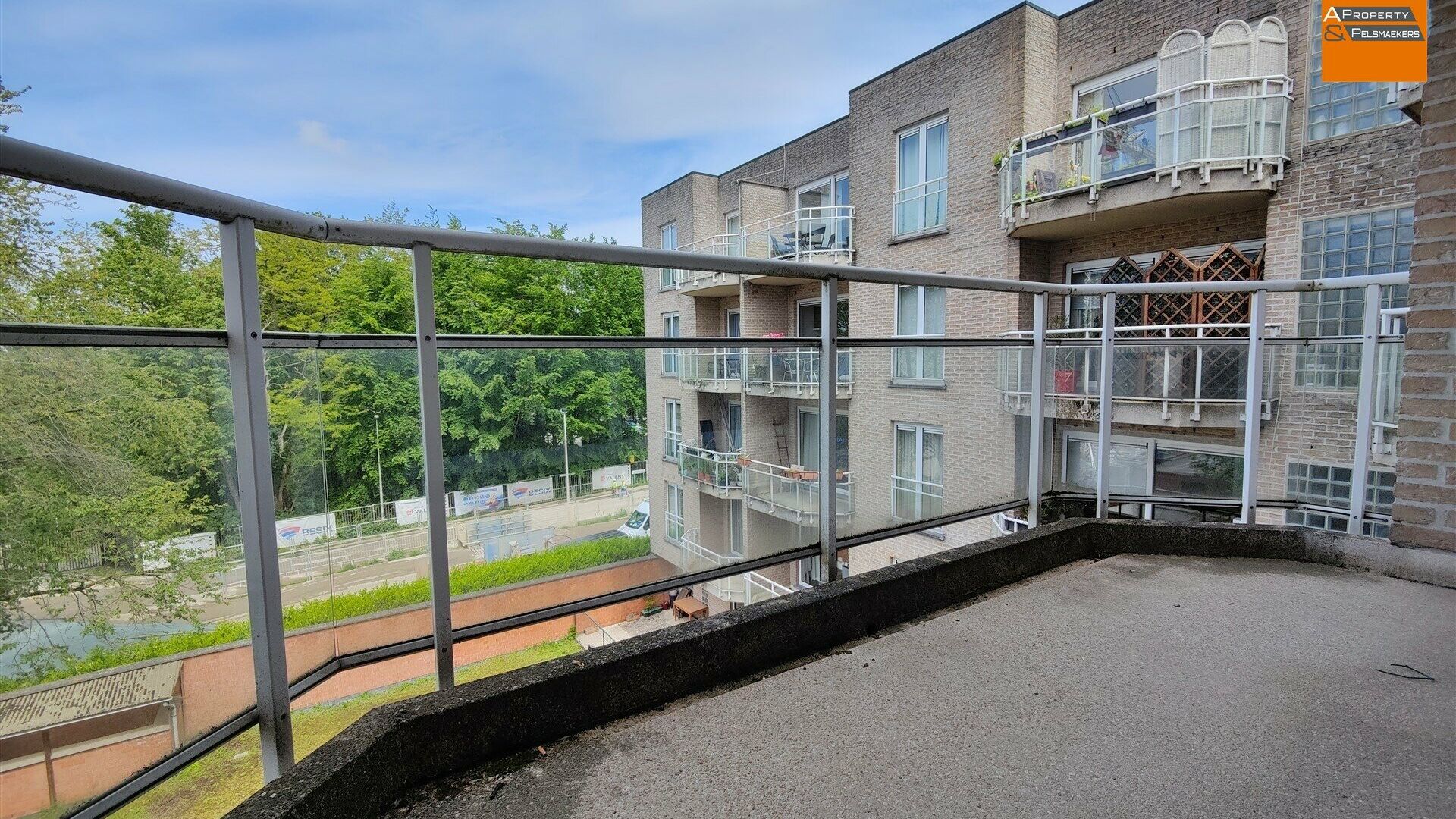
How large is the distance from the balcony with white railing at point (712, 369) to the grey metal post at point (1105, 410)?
7.12 ft

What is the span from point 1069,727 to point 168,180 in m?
2.20

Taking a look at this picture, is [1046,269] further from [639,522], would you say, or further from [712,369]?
[639,522]

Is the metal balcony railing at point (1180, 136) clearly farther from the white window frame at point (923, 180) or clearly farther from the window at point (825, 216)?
the window at point (825, 216)

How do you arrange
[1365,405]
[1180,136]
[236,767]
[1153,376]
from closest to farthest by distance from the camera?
[236,767] → [1365,405] → [1153,376] → [1180,136]

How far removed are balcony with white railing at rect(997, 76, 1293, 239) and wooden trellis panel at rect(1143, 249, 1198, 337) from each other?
2.09ft

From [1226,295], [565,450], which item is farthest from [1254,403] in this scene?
[1226,295]

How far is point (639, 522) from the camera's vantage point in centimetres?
211

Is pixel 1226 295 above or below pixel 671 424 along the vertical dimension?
above

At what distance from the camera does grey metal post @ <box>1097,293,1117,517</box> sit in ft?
11.0

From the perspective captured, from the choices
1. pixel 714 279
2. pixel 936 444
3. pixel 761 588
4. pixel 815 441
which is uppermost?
pixel 714 279

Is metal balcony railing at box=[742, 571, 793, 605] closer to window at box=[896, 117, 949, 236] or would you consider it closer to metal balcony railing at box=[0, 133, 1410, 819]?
metal balcony railing at box=[0, 133, 1410, 819]

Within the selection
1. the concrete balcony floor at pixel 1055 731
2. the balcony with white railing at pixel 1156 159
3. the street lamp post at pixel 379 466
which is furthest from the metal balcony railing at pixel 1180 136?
the street lamp post at pixel 379 466

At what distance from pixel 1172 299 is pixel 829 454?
766cm

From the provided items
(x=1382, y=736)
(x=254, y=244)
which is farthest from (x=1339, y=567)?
(x=254, y=244)
